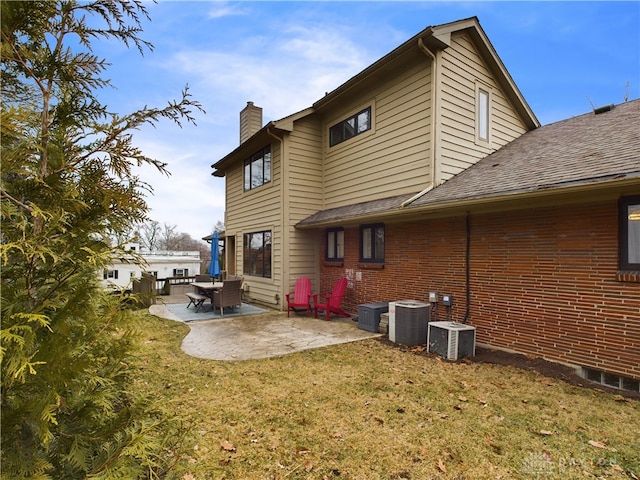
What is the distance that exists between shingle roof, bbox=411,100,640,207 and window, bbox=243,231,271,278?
612 centimetres

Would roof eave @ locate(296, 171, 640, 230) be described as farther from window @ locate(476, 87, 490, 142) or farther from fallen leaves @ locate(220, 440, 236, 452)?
fallen leaves @ locate(220, 440, 236, 452)

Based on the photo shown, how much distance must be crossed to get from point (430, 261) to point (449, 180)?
195 cm

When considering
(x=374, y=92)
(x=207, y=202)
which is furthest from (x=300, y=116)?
(x=207, y=202)

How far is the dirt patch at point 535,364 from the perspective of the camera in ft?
15.1

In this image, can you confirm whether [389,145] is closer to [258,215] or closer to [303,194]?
[303,194]

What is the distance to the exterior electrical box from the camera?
764cm

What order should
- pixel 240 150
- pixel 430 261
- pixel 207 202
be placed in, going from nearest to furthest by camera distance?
pixel 430 261 < pixel 240 150 < pixel 207 202

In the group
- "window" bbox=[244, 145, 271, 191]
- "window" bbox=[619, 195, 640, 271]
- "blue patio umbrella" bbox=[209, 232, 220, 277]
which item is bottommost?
"blue patio umbrella" bbox=[209, 232, 220, 277]

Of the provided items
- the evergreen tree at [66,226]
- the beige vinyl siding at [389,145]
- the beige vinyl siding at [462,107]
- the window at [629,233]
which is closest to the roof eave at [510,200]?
the window at [629,233]

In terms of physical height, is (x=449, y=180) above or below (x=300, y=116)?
below

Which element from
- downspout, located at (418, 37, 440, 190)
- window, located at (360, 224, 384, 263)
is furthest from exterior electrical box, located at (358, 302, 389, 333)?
downspout, located at (418, 37, 440, 190)

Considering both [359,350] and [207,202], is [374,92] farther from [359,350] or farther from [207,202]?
[207,202]

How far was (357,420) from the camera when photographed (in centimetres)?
357

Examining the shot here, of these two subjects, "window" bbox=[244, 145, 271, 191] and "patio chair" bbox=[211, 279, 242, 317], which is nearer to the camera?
"patio chair" bbox=[211, 279, 242, 317]
